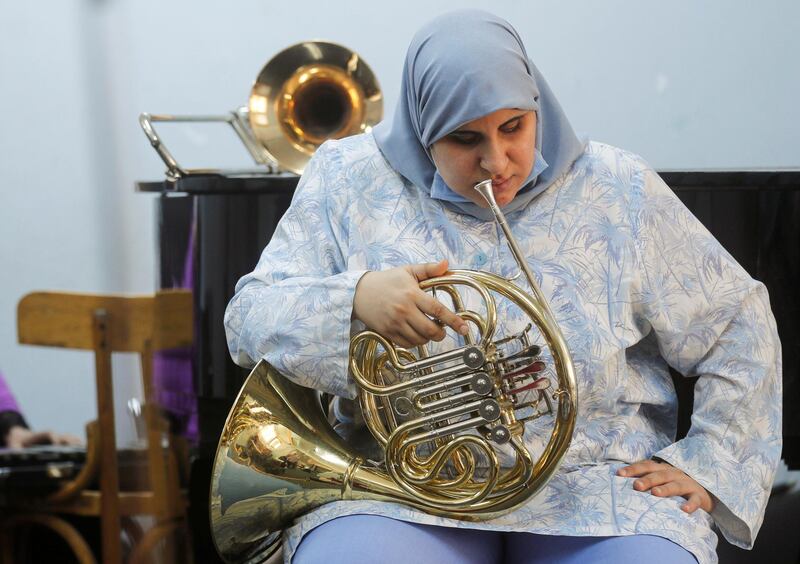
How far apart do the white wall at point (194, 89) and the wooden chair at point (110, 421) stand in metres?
0.60

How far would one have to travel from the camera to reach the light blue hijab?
1.28m

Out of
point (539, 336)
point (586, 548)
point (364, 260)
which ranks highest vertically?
point (364, 260)

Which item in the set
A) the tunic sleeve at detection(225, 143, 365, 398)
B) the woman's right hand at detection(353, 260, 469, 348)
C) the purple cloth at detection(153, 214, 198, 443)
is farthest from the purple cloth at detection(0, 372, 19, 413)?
the woman's right hand at detection(353, 260, 469, 348)

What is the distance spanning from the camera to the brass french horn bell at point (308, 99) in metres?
2.25

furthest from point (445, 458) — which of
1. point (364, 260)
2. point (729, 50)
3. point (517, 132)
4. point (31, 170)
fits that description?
point (31, 170)

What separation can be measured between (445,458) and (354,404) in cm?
24

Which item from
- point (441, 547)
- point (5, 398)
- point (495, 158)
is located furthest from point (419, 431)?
point (5, 398)

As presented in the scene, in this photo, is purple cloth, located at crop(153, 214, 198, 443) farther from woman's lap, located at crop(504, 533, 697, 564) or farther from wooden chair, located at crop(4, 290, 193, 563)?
woman's lap, located at crop(504, 533, 697, 564)

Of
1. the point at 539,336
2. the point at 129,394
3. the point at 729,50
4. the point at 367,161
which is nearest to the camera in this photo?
the point at 539,336

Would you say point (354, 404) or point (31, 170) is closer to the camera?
point (354, 404)

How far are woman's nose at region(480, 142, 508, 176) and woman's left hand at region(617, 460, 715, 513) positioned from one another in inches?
16.5

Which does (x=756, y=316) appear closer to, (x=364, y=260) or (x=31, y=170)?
(x=364, y=260)

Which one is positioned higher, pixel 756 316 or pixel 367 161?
pixel 367 161

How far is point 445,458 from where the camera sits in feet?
4.16
